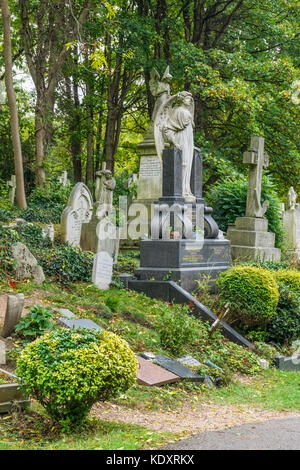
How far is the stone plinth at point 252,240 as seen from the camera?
48.3 ft

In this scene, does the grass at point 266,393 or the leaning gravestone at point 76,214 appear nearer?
the grass at point 266,393

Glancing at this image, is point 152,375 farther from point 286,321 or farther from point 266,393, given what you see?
point 286,321

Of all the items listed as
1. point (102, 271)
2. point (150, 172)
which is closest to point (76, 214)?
point (150, 172)

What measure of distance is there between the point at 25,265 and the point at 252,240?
7411 millimetres

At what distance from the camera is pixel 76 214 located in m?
14.8

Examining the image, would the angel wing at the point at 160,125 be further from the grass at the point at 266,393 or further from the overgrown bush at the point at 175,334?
the grass at the point at 266,393

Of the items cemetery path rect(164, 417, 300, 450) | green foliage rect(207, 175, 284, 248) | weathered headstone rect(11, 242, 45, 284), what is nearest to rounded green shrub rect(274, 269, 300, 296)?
weathered headstone rect(11, 242, 45, 284)

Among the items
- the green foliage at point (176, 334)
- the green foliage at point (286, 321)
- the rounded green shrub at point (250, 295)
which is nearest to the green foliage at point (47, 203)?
the rounded green shrub at point (250, 295)

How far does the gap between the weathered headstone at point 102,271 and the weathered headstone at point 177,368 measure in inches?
134

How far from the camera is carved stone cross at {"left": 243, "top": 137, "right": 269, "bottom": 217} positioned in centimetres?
1538
